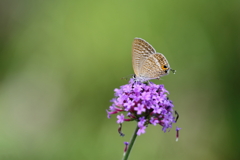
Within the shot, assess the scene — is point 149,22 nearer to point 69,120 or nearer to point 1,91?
point 69,120

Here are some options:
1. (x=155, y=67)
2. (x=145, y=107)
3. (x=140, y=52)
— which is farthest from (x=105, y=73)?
(x=145, y=107)

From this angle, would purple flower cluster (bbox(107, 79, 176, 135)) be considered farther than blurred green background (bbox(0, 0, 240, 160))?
No

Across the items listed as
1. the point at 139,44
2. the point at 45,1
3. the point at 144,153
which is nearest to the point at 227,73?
the point at 144,153

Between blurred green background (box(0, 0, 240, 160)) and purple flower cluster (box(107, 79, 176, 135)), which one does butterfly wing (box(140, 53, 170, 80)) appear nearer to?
purple flower cluster (box(107, 79, 176, 135))

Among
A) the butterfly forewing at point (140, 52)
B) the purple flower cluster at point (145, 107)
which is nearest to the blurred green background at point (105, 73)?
the butterfly forewing at point (140, 52)

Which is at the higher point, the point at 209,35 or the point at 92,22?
the point at 209,35

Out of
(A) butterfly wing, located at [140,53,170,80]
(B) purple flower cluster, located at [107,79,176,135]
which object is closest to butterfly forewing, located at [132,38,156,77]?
(A) butterfly wing, located at [140,53,170,80]
